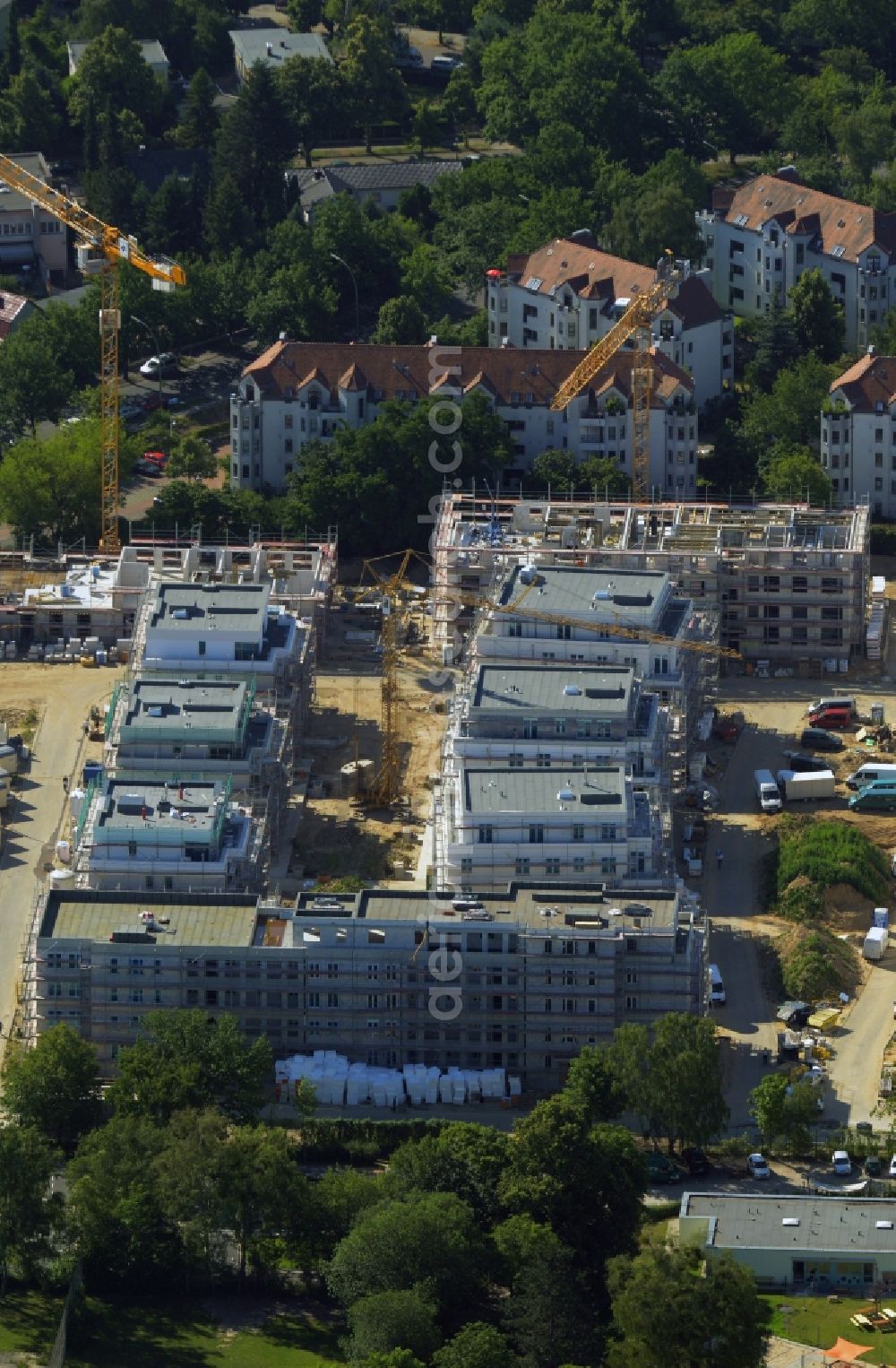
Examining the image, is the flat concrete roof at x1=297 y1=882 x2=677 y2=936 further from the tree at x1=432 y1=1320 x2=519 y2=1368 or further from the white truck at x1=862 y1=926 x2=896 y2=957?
the tree at x1=432 y1=1320 x2=519 y2=1368

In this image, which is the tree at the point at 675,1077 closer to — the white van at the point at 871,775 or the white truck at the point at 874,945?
the white truck at the point at 874,945

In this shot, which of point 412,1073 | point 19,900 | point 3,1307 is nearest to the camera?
point 3,1307

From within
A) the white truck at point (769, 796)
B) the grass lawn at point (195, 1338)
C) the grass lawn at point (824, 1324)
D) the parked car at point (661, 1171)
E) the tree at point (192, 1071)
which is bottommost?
the grass lawn at point (195, 1338)

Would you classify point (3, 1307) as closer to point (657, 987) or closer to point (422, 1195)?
point (422, 1195)

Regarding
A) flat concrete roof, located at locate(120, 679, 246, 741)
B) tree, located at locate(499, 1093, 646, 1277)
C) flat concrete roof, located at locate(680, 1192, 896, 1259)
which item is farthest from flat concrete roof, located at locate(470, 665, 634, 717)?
flat concrete roof, located at locate(680, 1192, 896, 1259)

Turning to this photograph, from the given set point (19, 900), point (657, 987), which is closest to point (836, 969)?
point (657, 987)

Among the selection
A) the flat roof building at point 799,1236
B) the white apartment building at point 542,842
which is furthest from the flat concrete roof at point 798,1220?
the white apartment building at point 542,842
